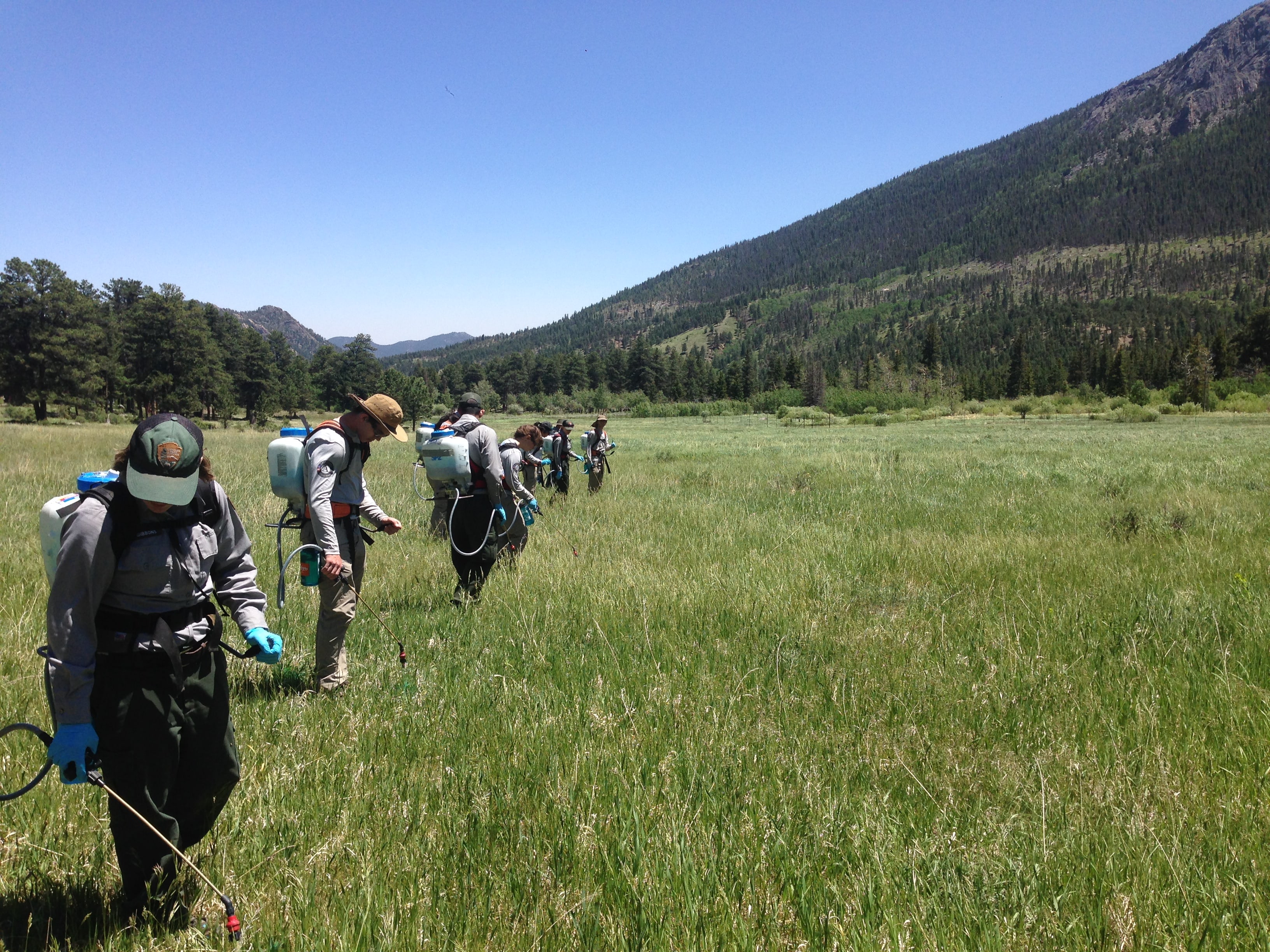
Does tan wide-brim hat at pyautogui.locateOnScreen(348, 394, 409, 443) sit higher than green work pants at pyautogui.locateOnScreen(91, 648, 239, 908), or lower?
higher

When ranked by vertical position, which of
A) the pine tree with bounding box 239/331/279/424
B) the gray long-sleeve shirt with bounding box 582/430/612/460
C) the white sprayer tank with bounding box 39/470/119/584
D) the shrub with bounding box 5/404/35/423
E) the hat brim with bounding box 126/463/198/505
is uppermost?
the pine tree with bounding box 239/331/279/424

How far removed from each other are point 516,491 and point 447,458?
1.22 metres

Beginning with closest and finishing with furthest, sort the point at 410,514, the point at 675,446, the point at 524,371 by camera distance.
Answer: the point at 410,514 → the point at 675,446 → the point at 524,371

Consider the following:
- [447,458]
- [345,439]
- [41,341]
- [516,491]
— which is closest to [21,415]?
[41,341]

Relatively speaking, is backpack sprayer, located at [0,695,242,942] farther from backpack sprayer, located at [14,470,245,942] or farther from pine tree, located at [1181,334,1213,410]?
pine tree, located at [1181,334,1213,410]

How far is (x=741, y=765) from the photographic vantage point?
10.7ft

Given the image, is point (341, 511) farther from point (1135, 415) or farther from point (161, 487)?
point (1135, 415)

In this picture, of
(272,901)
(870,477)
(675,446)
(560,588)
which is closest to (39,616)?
(560,588)

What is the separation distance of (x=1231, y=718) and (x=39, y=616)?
8.73 m

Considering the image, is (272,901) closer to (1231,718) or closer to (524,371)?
(1231,718)

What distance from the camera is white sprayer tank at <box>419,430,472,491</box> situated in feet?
19.7

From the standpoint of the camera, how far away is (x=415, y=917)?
2.25 meters

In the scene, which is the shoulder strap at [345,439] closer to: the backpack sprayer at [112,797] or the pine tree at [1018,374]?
the backpack sprayer at [112,797]

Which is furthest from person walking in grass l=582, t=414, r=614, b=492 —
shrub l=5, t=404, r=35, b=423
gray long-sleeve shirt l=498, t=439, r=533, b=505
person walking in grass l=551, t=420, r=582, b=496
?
shrub l=5, t=404, r=35, b=423
